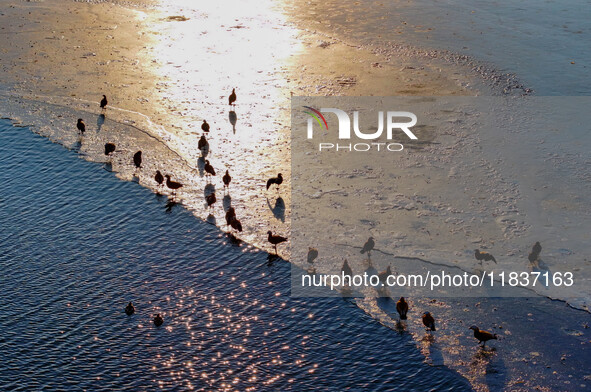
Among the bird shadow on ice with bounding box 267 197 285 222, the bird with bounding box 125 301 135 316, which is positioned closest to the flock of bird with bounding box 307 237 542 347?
the bird shadow on ice with bounding box 267 197 285 222

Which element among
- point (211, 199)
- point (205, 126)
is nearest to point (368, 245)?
point (211, 199)

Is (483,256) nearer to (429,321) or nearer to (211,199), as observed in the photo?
(429,321)

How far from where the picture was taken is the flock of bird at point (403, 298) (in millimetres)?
16953

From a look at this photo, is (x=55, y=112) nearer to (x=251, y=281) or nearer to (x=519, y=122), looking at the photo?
(x=251, y=281)

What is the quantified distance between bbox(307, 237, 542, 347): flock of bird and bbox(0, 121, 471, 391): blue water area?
2.34 ft

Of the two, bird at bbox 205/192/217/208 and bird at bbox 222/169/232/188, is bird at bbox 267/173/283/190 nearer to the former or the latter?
bird at bbox 222/169/232/188

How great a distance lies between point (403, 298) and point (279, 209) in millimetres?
6638

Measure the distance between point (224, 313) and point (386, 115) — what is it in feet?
47.3

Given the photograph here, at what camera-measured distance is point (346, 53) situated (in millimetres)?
36594

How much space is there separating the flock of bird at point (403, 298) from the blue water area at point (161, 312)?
0.71m

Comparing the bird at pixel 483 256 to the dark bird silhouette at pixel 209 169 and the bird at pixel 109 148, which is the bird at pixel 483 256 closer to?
the dark bird silhouette at pixel 209 169

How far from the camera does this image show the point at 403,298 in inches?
715

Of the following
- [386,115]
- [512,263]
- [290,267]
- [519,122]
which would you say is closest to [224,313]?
[290,267]

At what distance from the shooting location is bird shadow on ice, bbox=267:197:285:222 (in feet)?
75.2
